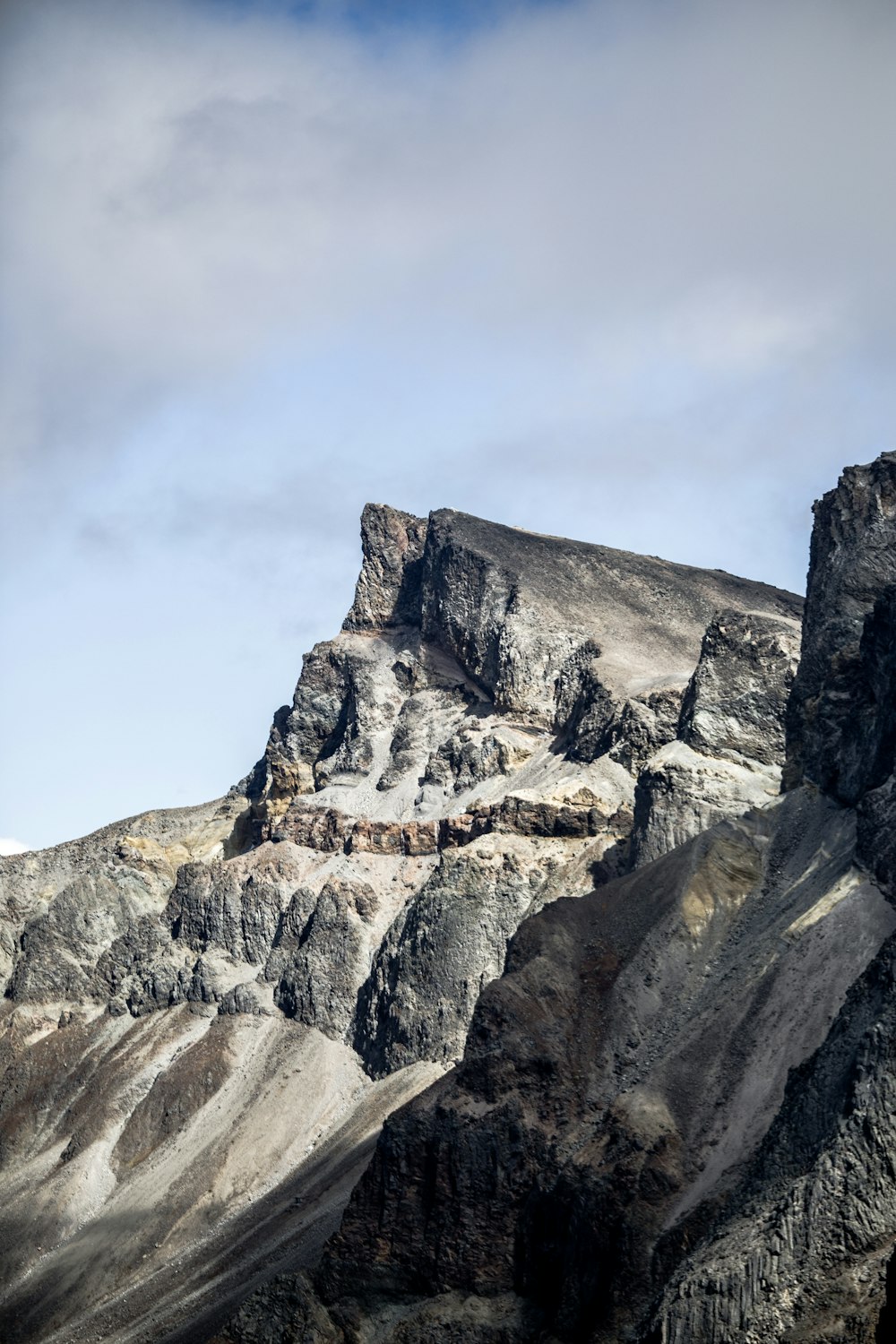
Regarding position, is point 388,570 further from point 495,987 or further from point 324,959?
point 495,987

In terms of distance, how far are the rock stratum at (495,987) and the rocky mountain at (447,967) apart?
11.4 inches

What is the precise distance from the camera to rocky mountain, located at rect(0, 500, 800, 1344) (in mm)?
77938

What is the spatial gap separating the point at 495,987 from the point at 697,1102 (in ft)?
61.3

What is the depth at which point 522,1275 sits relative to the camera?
250ft

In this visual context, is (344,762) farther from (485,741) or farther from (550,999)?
(550,999)

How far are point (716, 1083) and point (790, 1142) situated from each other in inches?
578

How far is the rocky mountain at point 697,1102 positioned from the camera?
55812 mm

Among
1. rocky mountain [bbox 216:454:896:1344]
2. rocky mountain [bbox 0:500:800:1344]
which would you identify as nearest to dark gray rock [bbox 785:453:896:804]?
rocky mountain [bbox 216:454:896:1344]

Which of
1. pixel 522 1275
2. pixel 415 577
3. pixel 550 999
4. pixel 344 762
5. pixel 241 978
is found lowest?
pixel 522 1275

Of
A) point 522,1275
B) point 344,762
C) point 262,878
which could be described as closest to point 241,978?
point 262,878

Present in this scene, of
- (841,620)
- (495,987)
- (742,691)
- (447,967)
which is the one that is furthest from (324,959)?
(841,620)

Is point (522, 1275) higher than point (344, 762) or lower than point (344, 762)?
lower

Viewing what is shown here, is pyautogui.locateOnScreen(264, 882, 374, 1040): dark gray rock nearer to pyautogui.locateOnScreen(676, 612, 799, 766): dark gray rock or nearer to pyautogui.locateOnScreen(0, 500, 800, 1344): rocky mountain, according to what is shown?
pyautogui.locateOnScreen(0, 500, 800, 1344): rocky mountain

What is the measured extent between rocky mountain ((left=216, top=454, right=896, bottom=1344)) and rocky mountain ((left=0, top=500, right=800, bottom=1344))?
25 cm
